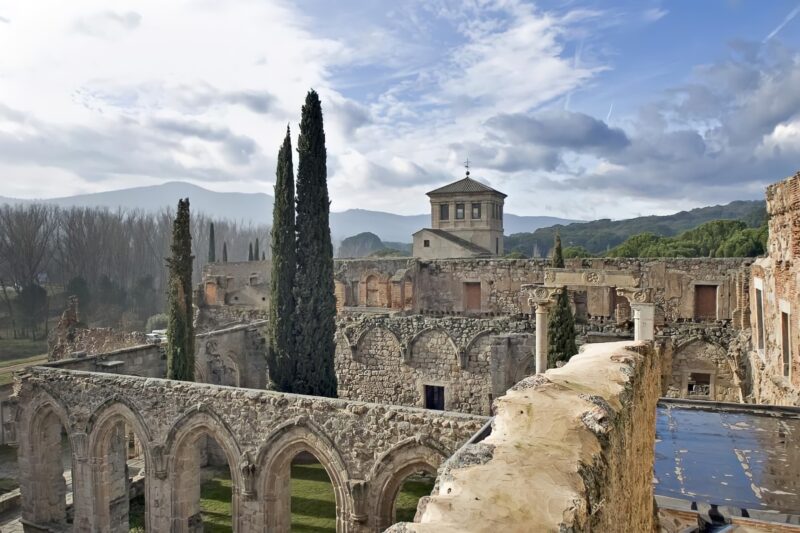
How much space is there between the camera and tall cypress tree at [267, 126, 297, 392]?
1524 centimetres

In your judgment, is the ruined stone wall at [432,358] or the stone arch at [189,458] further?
the ruined stone wall at [432,358]

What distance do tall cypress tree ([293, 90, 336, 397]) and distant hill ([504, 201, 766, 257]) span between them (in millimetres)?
65971

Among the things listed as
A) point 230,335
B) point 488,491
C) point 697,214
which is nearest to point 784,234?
point 488,491

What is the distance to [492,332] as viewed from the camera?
1683cm

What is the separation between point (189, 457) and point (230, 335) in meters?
6.98

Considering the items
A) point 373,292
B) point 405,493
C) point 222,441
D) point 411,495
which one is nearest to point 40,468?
point 222,441

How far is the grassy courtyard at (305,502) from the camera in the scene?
1302 cm

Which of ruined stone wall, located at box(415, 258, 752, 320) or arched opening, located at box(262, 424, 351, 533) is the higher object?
ruined stone wall, located at box(415, 258, 752, 320)

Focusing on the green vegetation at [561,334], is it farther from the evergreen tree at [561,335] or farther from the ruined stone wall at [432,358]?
the ruined stone wall at [432,358]

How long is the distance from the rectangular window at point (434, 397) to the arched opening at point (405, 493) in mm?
2354

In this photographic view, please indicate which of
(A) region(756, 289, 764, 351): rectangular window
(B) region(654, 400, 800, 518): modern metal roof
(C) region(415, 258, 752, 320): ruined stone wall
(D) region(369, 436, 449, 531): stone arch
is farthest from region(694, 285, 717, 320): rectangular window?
(D) region(369, 436, 449, 531): stone arch

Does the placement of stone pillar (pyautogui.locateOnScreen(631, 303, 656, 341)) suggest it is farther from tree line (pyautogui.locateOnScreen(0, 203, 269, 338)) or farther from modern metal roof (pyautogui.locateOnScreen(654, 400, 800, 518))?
tree line (pyautogui.locateOnScreen(0, 203, 269, 338))

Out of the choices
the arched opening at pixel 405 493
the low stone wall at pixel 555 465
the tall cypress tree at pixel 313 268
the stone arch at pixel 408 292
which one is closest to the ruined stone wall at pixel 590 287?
the stone arch at pixel 408 292

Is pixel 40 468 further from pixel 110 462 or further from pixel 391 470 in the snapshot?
pixel 391 470
